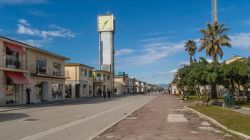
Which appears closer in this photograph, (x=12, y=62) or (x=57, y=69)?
(x=12, y=62)

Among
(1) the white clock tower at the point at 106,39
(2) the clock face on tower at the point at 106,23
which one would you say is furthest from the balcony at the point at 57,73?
(2) the clock face on tower at the point at 106,23

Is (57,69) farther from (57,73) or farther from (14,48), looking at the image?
(14,48)

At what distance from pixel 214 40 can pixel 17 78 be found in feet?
99.6

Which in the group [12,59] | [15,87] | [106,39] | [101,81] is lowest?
[15,87]

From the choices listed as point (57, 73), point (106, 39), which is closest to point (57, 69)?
point (57, 73)

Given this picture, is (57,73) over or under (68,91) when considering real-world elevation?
over

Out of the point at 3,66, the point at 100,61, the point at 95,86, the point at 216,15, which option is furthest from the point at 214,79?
the point at 100,61

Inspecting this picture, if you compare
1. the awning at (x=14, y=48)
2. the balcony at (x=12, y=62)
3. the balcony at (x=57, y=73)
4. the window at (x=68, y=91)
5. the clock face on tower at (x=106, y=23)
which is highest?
the clock face on tower at (x=106, y=23)

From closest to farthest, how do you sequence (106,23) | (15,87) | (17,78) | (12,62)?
(12,62), (17,78), (15,87), (106,23)

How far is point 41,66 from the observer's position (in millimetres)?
53000

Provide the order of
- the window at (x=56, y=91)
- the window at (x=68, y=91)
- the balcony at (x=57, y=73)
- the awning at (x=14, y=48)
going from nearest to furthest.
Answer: the awning at (x=14, y=48)
the window at (x=56, y=91)
the balcony at (x=57, y=73)
the window at (x=68, y=91)

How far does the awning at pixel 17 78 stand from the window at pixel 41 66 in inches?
214

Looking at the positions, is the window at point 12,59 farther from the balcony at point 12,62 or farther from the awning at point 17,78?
the awning at point 17,78

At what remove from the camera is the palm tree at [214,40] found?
5853 centimetres
